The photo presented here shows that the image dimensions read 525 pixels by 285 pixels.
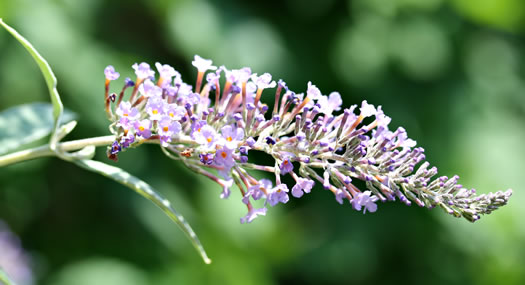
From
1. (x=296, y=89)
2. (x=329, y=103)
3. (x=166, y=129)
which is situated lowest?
(x=166, y=129)

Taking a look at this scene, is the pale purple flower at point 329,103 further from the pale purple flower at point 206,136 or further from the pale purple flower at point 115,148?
the pale purple flower at point 115,148

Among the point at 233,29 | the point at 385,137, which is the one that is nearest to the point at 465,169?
the point at 233,29

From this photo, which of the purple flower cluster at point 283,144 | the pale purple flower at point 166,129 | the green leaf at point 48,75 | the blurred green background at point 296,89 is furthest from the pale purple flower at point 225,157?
the blurred green background at point 296,89

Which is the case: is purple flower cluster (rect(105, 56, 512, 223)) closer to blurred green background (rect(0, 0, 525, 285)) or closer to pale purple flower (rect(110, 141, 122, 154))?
pale purple flower (rect(110, 141, 122, 154))

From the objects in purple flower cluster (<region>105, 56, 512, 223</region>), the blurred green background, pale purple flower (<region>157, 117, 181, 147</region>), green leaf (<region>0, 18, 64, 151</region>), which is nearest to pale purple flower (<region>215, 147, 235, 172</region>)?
purple flower cluster (<region>105, 56, 512, 223</region>)

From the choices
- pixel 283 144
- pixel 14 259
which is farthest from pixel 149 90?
pixel 14 259

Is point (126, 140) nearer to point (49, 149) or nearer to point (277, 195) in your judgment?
point (49, 149)

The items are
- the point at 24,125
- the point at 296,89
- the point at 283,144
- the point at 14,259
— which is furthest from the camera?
the point at 296,89
